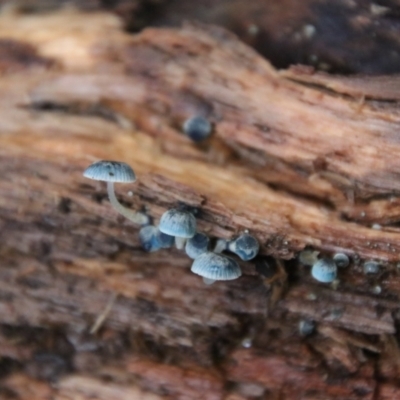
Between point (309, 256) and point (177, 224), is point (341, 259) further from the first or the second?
point (177, 224)

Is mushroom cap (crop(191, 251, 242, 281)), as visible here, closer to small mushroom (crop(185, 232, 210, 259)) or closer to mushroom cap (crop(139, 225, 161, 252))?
small mushroom (crop(185, 232, 210, 259))

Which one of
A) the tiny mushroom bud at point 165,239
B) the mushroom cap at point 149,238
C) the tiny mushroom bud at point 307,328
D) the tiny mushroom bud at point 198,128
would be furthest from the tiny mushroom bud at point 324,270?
the tiny mushroom bud at point 198,128

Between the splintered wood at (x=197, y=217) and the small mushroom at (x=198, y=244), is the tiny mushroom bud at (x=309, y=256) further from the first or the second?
the small mushroom at (x=198, y=244)

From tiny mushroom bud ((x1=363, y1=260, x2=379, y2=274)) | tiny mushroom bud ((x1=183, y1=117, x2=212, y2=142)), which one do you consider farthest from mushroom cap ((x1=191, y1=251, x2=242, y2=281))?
tiny mushroom bud ((x1=183, y1=117, x2=212, y2=142))

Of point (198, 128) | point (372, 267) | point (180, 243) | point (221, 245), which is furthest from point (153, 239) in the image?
point (372, 267)

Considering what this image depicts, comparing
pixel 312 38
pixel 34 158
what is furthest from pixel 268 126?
pixel 34 158

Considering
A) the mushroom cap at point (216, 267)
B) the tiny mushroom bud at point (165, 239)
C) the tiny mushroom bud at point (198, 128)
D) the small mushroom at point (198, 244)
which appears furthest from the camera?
the tiny mushroom bud at point (198, 128)
